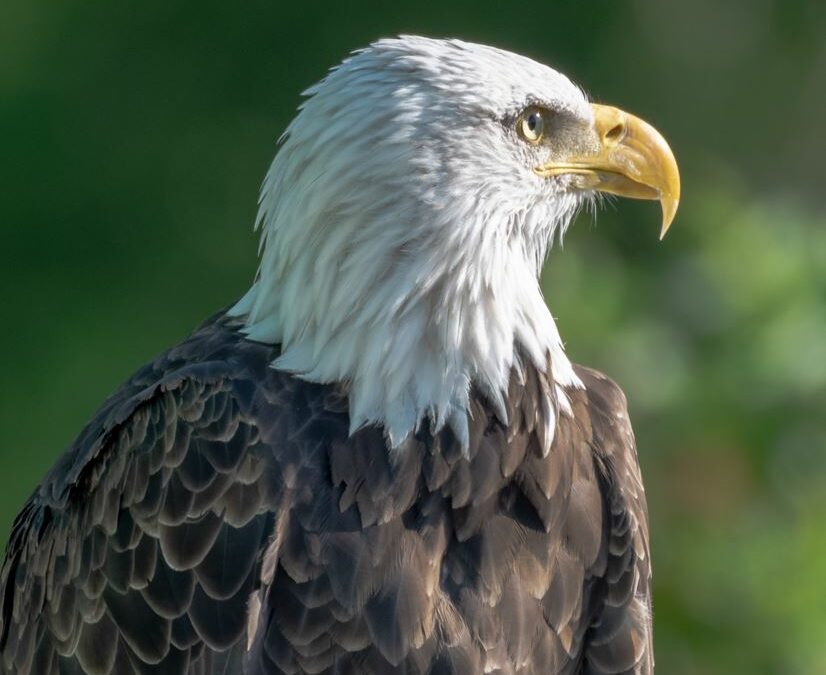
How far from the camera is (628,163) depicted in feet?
13.4

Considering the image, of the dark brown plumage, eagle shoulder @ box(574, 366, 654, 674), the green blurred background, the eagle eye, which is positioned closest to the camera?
the dark brown plumage

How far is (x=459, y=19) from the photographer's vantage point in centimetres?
1106

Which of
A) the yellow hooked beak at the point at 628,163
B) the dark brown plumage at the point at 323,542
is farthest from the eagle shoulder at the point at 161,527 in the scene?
the yellow hooked beak at the point at 628,163

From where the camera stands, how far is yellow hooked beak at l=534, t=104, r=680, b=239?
160 inches

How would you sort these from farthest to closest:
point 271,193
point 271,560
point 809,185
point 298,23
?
point 298,23, point 809,185, point 271,193, point 271,560

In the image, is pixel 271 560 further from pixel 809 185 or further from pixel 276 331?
pixel 809 185

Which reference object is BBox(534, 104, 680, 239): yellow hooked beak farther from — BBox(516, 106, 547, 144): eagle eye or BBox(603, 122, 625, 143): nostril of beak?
BBox(516, 106, 547, 144): eagle eye

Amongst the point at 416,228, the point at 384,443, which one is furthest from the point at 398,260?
the point at 384,443

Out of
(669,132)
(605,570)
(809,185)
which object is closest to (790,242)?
(605,570)

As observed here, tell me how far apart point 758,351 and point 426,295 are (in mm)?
2240

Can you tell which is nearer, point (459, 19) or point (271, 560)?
point (271, 560)

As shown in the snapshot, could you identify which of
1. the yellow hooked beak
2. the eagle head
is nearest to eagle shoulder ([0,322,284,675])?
the eagle head

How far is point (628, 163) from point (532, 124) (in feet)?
1.00

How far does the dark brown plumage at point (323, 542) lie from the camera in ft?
12.1
